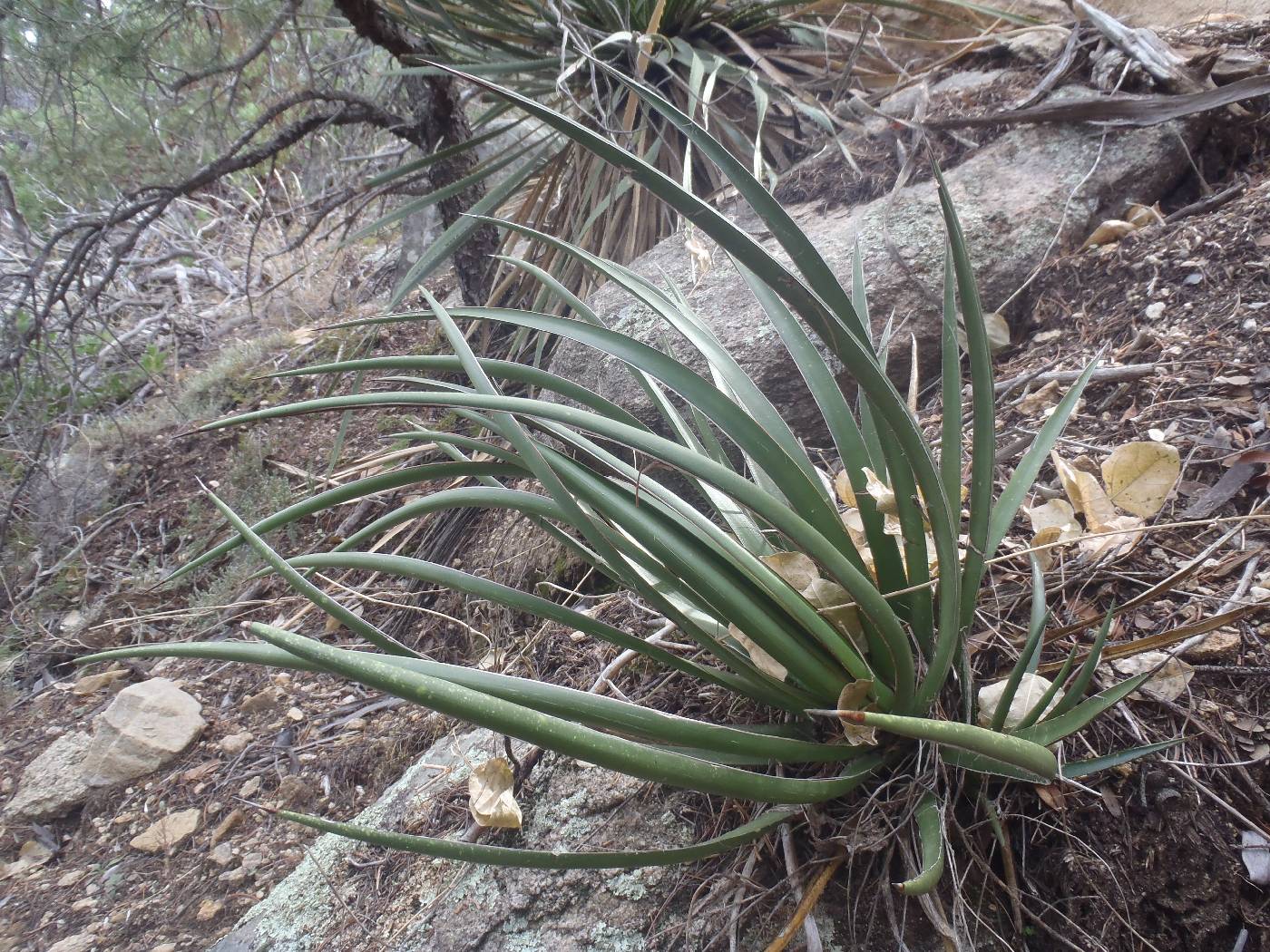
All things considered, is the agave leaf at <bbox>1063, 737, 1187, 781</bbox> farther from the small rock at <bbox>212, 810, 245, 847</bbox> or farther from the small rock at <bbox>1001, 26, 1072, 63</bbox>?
the small rock at <bbox>1001, 26, 1072, 63</bbox>

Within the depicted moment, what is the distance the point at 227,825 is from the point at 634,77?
2205 millimetres

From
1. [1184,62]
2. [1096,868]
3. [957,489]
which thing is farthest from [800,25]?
[1096,868]

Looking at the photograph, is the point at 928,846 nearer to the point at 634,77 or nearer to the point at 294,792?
the point at 294,792

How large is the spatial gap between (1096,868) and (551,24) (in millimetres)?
2653

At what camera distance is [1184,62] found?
172cm

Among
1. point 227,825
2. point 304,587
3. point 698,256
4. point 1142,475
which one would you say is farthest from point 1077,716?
point 227,825

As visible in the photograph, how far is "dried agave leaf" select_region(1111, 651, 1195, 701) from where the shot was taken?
833mm

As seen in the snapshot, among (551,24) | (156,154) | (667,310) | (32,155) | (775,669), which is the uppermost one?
(32,155)

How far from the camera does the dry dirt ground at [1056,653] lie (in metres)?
0.77

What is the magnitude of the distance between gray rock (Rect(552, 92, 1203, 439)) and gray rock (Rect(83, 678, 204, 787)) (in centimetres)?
129

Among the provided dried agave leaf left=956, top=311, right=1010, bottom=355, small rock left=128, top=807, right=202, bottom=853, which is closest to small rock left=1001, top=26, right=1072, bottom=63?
dried agave leaf left=956, top=311, right=1010, bottom=355

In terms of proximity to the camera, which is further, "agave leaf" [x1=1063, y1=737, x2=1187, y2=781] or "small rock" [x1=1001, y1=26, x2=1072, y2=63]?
"small rock" [x1=1001, y1=26, x2=1072, y2=63]

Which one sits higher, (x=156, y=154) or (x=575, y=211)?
(x=156, y=154)

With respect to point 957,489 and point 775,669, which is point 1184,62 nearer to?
point 957,489
